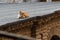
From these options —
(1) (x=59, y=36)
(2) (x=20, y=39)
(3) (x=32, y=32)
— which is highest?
(2) (x=20, y=39)

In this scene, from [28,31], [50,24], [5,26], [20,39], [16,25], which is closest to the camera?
[20,39]

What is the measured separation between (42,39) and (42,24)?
0.78 feet

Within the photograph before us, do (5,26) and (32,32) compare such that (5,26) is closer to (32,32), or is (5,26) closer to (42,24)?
(32,32)

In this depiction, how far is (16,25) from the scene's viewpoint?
66.2 inches

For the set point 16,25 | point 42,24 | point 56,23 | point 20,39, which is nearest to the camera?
point 20,39

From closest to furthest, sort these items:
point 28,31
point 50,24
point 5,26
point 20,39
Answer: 1. point 20,39
2. point 5,26
3. point 28,31
4. point 50,24

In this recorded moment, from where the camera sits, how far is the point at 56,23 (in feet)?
10.00

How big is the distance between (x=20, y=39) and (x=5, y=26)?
113 centimetres

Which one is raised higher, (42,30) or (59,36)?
(42,30)

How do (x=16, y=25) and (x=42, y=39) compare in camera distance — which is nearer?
(x=16, y=25)

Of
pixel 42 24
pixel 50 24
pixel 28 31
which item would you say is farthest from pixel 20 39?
pixel 50 24

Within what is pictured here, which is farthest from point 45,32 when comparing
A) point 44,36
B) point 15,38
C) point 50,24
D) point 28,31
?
point 15,38

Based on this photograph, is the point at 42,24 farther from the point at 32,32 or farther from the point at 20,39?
the point at 20,39

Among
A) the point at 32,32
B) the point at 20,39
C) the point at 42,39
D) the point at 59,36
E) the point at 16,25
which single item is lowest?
the point at 59,36
